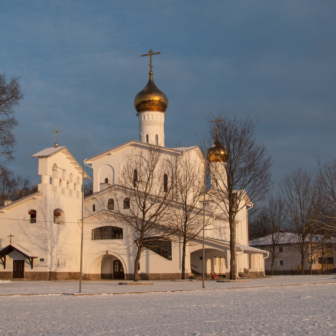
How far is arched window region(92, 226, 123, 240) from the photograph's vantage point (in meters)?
35.1

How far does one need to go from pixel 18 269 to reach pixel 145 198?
11.3m

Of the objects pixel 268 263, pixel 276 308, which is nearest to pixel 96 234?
pixel 276 308

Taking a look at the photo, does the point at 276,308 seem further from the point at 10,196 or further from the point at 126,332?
the point at 10,196

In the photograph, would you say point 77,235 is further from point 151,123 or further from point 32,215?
point 151,123

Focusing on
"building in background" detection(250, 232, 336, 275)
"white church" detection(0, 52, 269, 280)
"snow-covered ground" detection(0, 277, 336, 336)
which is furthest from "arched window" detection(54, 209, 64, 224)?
"building in background" detection(250, 232, 336, 275)

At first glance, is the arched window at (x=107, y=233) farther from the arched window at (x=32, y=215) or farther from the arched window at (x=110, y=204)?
the arched window at (x=32, y=215)

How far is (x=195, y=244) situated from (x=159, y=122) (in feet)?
45.7

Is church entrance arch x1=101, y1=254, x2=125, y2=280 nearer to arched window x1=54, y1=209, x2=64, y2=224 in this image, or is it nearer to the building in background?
arched window x1=54, y1=209, x2=64, y2=224

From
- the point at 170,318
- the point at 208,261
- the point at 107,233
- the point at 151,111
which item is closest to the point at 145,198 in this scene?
the point at 107,233

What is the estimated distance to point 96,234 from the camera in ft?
117

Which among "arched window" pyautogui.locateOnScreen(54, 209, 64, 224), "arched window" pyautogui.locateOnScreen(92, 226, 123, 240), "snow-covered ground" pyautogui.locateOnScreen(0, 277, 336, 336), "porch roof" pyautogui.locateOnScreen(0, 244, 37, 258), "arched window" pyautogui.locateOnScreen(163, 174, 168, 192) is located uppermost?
"arched window" pyautogui.locateOnScreen(163, 174, 168, 192)

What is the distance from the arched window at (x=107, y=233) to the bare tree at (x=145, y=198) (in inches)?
51.3

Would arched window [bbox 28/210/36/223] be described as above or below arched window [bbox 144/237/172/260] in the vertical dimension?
above

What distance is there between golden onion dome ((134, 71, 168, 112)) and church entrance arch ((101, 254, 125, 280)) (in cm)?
1412
